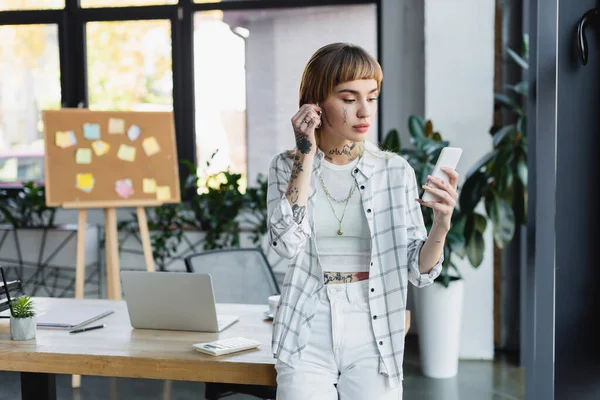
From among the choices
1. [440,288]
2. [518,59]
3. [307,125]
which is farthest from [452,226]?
[307,125]

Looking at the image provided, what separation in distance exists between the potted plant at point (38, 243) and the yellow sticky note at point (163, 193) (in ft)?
3.09

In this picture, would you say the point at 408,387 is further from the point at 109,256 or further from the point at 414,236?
the point at 414,236

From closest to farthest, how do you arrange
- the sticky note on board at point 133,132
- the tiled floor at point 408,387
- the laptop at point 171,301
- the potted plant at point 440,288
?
the laptop at point 171,301
the tiled floor at point 408,387
the potted plant at point 440,288
the sticky note on board at point 133,132

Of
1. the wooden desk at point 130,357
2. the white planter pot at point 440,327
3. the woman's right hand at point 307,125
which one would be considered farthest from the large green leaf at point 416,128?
the woman's right hand at point 307,125

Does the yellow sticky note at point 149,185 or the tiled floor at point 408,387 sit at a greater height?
the yellow sticky note at point 149,185

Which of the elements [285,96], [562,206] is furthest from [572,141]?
[285,96]

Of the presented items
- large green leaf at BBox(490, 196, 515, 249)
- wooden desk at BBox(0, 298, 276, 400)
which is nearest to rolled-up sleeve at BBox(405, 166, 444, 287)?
wooden desk at BBox(0, 298, 276, 400)

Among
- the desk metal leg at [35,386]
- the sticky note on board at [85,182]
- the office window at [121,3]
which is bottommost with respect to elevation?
the desk metal leg at [35,386]

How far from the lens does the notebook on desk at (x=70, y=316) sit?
2299mm

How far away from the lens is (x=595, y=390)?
141 cm

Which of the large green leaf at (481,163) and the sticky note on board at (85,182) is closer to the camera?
the large green leaf at (481,163)

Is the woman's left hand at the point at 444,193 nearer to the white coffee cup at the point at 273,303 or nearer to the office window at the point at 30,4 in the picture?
the white coffee cup at the point at 273,303

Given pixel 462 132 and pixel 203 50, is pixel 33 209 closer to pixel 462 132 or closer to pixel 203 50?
pixel 203 50

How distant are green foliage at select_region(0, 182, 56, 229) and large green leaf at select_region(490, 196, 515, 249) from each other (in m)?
3.11
